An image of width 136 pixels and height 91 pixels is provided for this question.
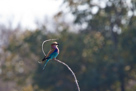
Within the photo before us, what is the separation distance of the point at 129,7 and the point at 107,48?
296cm

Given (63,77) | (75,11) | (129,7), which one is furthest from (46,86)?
(129,7)

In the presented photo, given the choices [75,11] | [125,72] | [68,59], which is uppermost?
[75,11]

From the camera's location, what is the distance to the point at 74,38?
27.0 m

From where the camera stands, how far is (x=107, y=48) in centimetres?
2628

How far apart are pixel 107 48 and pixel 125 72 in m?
1.85

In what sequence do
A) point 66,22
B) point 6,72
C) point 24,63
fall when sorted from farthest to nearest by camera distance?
1. point 66,22
2. point 24,63
3. point 6,72

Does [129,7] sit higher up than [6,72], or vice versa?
[129,7]

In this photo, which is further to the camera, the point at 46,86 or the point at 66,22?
the point at 66,22

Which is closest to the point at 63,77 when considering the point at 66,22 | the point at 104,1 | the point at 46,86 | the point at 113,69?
the point at 46,86

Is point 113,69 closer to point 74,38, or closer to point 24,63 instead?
point 74,38

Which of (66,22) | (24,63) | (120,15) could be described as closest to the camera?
(120,15)

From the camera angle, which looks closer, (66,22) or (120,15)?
(120,15)

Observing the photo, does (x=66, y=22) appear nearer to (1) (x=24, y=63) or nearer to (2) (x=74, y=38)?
(1) (x=24, y=63)

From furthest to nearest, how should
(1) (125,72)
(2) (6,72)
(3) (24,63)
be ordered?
(3) (24,63), (2) (6,72), (1) (125,72)
